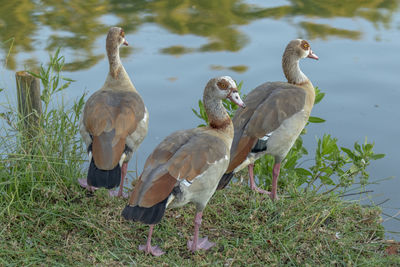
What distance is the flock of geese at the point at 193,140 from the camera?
4.82 m

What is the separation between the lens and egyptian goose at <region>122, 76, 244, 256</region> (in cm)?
471

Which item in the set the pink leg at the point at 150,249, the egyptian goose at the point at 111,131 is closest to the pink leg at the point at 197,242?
the pink leg at the point at 150,249

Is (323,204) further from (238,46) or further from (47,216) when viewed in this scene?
(238,46)

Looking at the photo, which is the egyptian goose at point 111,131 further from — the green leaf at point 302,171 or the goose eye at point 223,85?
the green leaf at point 302,171

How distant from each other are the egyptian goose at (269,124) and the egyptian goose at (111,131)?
982 mm

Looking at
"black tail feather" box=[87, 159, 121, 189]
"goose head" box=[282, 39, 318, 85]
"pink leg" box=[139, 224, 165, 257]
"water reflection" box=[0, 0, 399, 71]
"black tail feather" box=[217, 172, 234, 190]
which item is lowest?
"water reflection" box=[0, 0, 399, 71]

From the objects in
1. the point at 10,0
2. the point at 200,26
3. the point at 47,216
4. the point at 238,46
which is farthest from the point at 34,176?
the point at 10,0

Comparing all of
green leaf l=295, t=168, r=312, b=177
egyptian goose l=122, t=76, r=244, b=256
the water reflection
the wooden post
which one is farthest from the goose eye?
the water reflection

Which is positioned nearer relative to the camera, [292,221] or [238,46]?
[292,221]

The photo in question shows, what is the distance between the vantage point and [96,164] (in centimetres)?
549

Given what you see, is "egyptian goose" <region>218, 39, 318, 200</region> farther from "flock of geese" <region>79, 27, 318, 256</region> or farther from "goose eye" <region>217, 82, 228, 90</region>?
"goose eye" <region>217, 82, 228, 90</region>

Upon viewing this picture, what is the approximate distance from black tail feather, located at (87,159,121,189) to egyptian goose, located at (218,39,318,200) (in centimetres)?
100

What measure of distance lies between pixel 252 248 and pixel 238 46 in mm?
6489

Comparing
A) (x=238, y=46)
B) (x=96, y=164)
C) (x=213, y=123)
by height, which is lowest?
(x=238, y=46)
